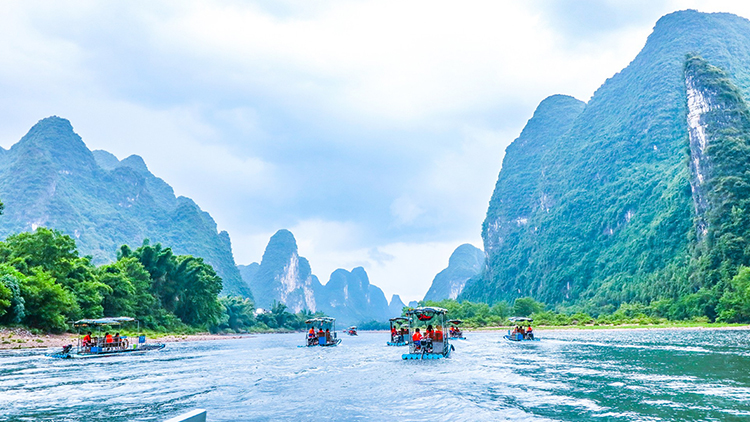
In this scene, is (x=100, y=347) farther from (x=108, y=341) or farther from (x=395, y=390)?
(x=395, y=390)

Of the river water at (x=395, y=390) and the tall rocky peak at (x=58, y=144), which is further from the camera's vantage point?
the tall rocky peak at (x=58, y=144)

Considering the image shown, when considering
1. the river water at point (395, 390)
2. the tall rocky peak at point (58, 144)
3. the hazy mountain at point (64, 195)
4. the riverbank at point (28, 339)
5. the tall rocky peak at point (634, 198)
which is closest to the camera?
the river water at point (395, 390)

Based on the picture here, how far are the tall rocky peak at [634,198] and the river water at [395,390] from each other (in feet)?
261

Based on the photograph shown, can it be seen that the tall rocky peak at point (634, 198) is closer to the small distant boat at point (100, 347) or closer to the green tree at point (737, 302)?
the green tree at point (737, 302)

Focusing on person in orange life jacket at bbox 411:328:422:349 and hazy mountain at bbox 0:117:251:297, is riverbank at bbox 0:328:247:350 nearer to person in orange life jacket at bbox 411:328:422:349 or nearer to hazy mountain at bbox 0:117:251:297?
person in orange life jacket at bbox 411:328:422:349

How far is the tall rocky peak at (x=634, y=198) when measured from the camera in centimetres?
11156

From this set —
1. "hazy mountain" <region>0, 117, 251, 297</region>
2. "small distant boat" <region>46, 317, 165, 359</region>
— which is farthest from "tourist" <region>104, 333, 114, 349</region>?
"hazy mountain" <region>0, 117, 251, 297</region>

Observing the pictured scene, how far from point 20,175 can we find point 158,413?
A: 580ft

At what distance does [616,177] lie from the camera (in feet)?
542

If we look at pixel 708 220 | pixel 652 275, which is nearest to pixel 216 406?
pixel 708 220

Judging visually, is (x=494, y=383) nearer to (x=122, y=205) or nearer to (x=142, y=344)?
(x=142, y=344)

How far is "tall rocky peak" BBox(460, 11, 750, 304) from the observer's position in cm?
11156

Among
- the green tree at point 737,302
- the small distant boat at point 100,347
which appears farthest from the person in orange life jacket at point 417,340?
the green tree at point 737,302

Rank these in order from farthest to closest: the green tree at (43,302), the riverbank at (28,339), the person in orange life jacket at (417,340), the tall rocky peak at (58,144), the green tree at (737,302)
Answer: the tall rocky peak at (58,144)
the green tree at (737,302)
the green tree at (43,302)
the riverbank at (28,339)
the person in orange life jacket at (417,340)
